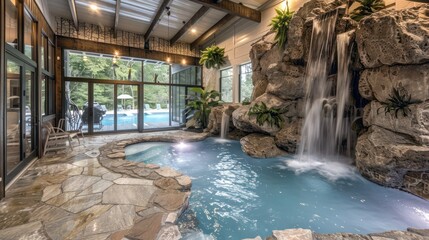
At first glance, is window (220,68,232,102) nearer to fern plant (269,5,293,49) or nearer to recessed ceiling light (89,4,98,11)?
fern plant (269,5,293,49)

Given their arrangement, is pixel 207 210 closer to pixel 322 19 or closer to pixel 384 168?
pixel 384 168

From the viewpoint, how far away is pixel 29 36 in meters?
3.98

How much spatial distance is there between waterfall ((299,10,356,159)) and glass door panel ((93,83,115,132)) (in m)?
7.48

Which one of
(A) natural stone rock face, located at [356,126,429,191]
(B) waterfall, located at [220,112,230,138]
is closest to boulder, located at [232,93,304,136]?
(B) waterfall, located at [220,112,230,138]

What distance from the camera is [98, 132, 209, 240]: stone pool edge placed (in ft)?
5.83

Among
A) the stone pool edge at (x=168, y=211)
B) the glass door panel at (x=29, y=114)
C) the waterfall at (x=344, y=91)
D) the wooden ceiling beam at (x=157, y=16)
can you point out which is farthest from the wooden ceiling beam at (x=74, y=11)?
the waterfall at (x=344, y=91)

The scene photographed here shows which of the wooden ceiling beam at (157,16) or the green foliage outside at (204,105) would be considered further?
the green foliage outside at (204,105)

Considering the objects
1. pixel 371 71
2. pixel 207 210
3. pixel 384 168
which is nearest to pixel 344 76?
pixel 371 71

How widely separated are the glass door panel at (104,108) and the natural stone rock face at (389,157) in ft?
28.1

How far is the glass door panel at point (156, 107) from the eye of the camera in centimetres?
880

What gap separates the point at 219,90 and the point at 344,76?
19.4 ft

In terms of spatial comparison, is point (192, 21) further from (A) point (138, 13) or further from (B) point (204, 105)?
(B) point (204, 105)

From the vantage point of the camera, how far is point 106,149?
4.96 metres

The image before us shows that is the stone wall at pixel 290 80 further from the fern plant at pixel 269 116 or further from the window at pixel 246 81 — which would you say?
the window at pixel 246 81
